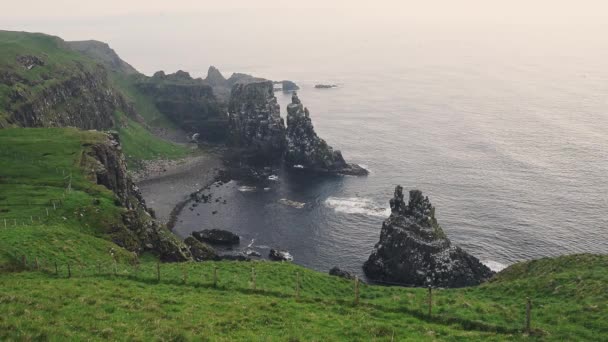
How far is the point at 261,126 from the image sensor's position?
19138cm

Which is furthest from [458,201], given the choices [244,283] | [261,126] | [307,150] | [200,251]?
[244,283]

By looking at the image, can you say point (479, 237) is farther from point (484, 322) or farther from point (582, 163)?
point (484, 322)

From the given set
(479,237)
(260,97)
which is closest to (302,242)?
(479,237)

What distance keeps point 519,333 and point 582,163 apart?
462 ft

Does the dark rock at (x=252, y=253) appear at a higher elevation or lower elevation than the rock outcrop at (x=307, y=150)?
lower

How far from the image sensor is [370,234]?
114 meters

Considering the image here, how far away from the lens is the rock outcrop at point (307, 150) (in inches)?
6565

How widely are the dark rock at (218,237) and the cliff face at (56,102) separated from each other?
6266cm

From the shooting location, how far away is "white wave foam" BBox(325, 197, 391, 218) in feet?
419

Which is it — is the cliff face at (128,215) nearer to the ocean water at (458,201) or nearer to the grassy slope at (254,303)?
the grassy slope at (254,303)

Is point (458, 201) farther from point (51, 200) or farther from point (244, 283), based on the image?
point (51, 200)

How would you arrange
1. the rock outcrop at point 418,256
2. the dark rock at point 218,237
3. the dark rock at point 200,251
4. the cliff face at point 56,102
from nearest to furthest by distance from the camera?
the rock outcrop at point 418,256 < the dark rock at point 200,251 < the dark rock at point 218,237 < the cliff face at point 56,102

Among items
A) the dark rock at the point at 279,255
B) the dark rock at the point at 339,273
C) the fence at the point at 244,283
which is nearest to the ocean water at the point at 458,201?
the dark rock at the point at 279,255

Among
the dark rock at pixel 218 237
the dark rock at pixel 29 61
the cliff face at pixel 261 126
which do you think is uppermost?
the dark rock at pixel 29 61
